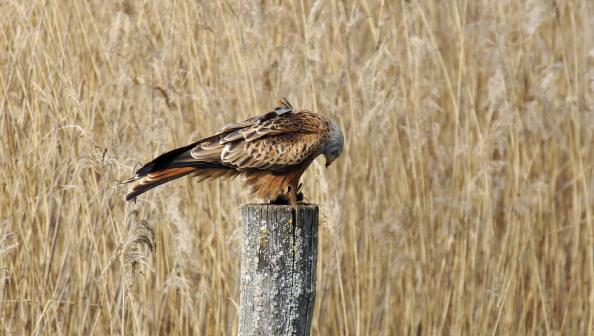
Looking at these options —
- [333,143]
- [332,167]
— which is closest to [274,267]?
[333,143]

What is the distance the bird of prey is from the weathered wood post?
376 millimetres

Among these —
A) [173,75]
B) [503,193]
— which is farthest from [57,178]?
[503,193]

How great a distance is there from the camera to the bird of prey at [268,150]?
311 cm

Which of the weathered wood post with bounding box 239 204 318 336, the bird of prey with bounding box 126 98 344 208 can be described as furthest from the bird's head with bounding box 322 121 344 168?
the weathered wood post with bounding box 239 204 318 336

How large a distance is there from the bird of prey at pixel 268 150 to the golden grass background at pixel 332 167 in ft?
0.93

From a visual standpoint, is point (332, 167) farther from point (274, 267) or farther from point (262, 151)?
point (274, 267)

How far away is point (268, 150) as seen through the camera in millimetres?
3256

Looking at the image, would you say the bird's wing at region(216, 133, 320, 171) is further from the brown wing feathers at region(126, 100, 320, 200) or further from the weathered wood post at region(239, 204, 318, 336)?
the weathered wood post at region(239, 204, 318, 336)

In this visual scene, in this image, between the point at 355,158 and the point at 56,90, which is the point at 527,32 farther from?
the point at 56,90

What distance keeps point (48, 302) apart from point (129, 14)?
1305mm

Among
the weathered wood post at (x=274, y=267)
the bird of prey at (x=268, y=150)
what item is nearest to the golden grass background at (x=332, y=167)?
the bird of prey at (x=268, y=150)

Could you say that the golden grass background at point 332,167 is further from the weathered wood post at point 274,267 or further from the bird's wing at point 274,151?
the weathered wood post at point 274,267

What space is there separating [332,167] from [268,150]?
0.99 metres

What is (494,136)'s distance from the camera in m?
4.20
